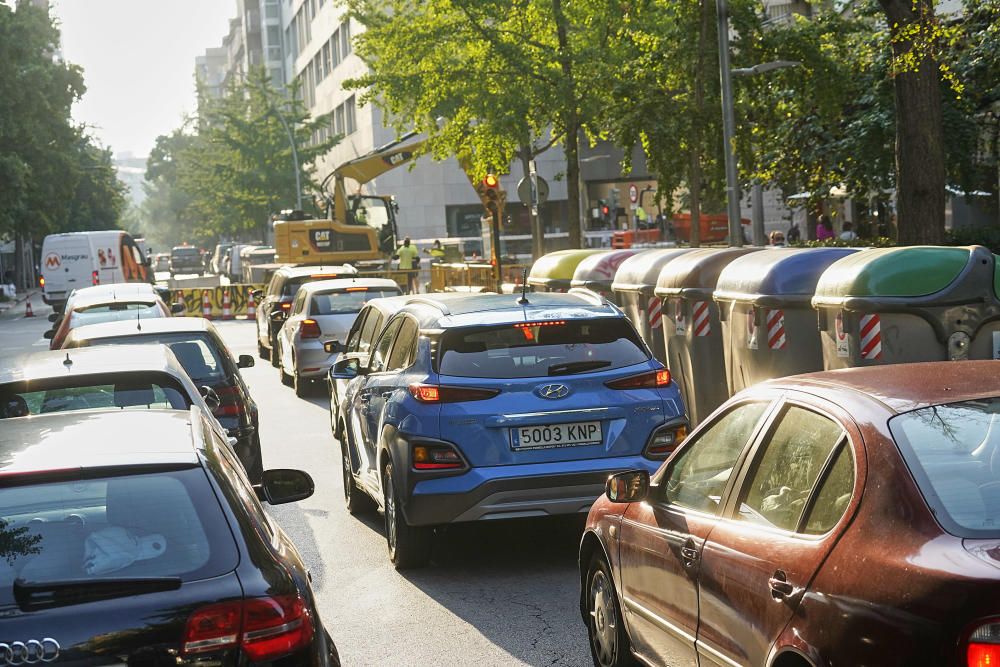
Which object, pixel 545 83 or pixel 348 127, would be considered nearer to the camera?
pixel 545 83

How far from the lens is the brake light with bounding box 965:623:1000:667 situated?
10.9 feet

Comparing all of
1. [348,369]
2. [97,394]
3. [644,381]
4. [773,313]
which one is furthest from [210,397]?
[773,313]

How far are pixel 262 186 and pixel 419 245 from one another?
581 inches

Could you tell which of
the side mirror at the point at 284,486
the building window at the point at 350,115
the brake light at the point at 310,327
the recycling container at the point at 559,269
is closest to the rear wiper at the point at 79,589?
the side mirror at the point at 284,486

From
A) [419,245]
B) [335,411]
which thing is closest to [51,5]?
[419,245]

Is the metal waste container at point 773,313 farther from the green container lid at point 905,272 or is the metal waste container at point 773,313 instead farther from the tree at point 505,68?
the tree at point 505,68

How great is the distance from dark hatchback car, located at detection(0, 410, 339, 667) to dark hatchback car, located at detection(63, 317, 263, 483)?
663 cm

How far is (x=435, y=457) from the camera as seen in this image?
331 inches

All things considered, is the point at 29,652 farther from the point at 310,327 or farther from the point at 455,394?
the point at 310,327

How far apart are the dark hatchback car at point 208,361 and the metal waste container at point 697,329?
4325 millimetres

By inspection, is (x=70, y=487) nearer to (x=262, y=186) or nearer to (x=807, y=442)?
(x=807, y=442)

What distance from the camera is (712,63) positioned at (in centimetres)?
2577

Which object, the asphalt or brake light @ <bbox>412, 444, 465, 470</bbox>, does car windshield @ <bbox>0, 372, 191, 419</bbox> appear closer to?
the asphalt

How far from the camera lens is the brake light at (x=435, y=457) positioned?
8.36 metres
